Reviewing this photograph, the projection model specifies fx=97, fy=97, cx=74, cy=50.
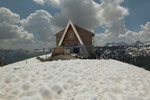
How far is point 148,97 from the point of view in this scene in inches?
190

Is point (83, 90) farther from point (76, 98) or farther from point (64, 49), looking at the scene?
point (64, 49)

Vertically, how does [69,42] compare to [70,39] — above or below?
below

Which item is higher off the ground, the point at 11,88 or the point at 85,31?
the point at 85,31

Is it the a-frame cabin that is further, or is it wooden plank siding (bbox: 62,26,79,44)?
wooden plank siding (bbox: 62,26,79,44)

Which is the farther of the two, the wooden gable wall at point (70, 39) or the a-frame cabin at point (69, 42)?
the wooden gable wall at point (70, 39)

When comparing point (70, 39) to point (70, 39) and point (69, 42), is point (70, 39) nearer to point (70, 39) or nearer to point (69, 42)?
point (70, 39)

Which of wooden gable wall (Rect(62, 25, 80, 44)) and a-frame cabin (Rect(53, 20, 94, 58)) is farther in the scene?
wooden gable wall (Rect(62, 25, 80, 44))

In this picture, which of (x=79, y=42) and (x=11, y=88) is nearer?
(x=11, y=88)

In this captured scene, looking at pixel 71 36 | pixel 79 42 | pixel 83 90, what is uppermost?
pixel 71 36

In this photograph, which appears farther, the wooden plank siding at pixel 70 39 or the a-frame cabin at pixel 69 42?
the wooden plank siding at pixel 70 39

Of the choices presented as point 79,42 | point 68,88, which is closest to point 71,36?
point 79,42

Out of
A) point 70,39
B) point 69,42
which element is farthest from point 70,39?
point 69,42

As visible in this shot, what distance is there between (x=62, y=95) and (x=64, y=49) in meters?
21.8

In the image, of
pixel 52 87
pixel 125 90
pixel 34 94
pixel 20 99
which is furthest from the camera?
pixel 125 90
